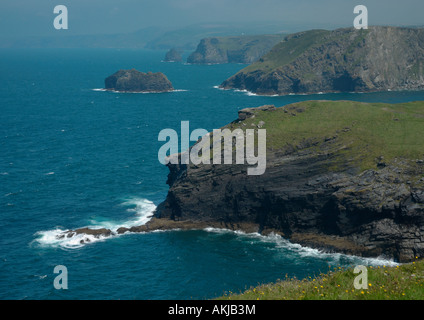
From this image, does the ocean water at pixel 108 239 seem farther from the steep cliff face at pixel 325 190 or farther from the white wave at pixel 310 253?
the steep cliff face at pixel 325 190

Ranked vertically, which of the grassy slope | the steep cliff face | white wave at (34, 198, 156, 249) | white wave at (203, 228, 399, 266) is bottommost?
white wave at (203, 228, 399, 266)

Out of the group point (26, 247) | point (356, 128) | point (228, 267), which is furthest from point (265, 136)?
point (26, 247)

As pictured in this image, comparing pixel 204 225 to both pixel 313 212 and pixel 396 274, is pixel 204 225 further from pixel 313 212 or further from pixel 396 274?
pixel 396 274

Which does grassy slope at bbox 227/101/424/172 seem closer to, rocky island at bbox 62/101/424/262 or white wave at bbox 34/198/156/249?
rocky island at bbox 62/101/424/262

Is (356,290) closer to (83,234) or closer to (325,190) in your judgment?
(325,190)

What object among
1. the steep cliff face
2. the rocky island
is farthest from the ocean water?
the steep cliff face

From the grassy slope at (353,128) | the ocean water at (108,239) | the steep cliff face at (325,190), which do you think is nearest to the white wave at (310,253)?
the ocean water at (108,239)

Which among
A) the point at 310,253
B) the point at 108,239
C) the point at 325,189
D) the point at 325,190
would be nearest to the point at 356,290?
the point at 310,253
